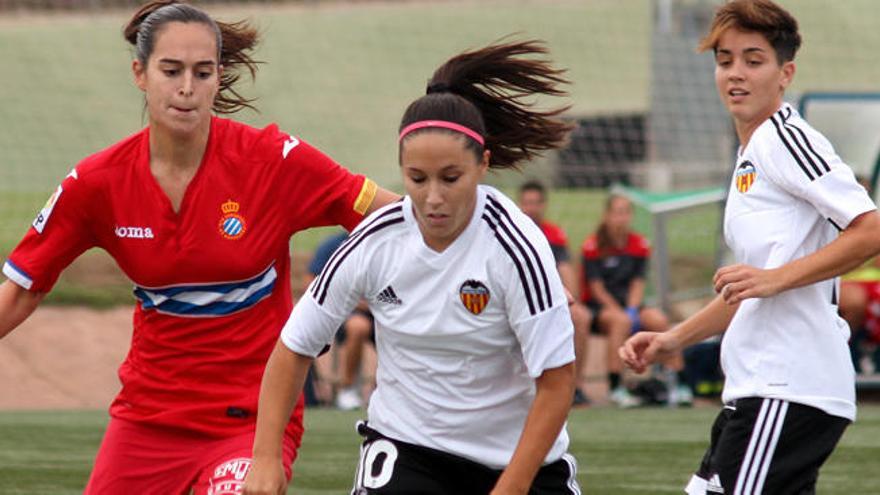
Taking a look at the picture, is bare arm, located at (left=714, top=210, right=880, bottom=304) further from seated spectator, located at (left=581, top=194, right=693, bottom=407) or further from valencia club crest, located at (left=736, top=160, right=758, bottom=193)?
seated spectator, located at (left=581, top=194, right=693, bottom=407)

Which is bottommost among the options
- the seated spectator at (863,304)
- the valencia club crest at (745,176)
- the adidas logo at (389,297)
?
the seated spectator at (863,304)

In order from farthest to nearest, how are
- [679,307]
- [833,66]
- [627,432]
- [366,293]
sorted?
[833,66], [679,307], [627,432], [366,293]

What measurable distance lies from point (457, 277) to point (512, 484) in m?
0.54

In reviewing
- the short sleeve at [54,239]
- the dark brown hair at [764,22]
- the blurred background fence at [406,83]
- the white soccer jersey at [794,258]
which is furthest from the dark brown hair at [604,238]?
the short sleeve at [54,239]

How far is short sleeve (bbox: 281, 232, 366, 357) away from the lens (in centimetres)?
416

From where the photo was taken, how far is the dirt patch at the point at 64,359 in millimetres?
14477

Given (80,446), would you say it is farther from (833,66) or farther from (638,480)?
(833,66)

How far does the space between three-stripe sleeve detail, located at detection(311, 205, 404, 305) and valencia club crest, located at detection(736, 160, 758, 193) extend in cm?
110

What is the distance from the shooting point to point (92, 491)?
479cm

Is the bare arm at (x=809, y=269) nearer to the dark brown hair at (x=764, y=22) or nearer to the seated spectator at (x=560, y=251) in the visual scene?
the dark brown hair at (x=764, y=22)

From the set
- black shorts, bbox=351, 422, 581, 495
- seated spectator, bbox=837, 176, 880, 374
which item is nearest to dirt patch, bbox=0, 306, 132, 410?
seated spectator, bbox=837, 176, 880, 374

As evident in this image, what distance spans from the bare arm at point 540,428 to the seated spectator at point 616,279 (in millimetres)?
8824

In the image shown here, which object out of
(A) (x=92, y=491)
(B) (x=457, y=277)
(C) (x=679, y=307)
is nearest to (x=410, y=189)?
(B) (x=457, y=277)

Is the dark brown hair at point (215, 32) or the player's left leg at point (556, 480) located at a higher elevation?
the dark brown hair at point (215, 32)
